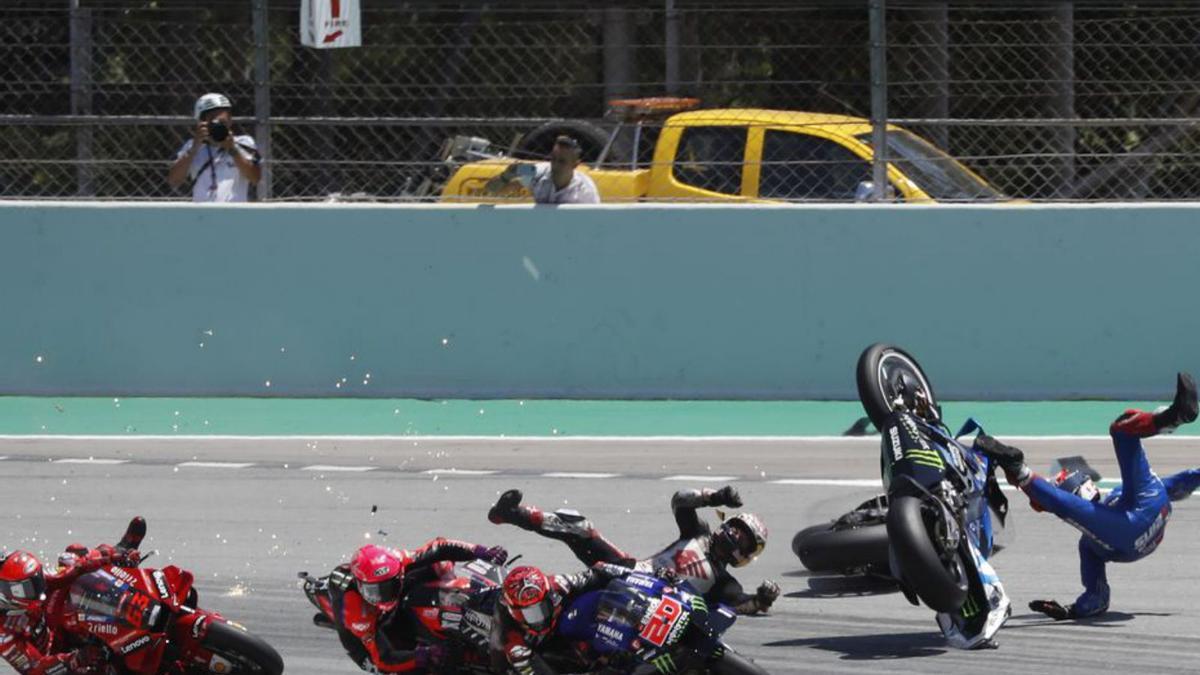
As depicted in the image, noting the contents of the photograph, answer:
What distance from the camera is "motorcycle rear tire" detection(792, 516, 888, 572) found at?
8023 mm

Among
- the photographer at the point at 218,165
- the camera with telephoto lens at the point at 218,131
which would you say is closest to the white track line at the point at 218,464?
the photographer at the point at 218,165

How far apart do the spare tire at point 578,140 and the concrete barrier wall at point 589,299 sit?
1.03 meters

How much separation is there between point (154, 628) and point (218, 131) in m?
6.34

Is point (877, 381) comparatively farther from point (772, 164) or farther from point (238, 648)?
point (772, 164)

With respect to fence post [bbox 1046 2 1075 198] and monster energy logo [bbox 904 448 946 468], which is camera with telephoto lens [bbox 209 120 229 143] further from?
monster energy logo [bbox 904 448 946 468]

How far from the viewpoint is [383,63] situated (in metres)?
14.1

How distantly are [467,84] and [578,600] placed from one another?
24.1 ft

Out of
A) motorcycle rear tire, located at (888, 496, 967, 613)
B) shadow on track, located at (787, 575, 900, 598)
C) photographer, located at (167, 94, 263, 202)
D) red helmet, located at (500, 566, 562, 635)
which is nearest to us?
red helmet, located at (500, 566, 562, 635)

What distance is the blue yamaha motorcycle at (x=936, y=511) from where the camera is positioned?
7.08m

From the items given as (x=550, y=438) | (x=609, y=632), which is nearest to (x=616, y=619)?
(x=609, y=632)

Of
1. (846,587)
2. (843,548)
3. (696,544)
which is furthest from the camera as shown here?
(846,587)

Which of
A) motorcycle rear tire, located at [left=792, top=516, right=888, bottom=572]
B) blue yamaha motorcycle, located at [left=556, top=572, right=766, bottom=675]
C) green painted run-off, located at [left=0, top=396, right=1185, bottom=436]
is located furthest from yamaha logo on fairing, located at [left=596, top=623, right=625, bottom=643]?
green painted run-off, located at [left=0, top=396, right=1185, bottom=436]

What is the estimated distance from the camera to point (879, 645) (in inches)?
→ 293

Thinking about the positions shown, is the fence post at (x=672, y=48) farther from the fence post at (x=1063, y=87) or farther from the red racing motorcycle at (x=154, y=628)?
the red racing motorcycle at (x=154, y=628)
